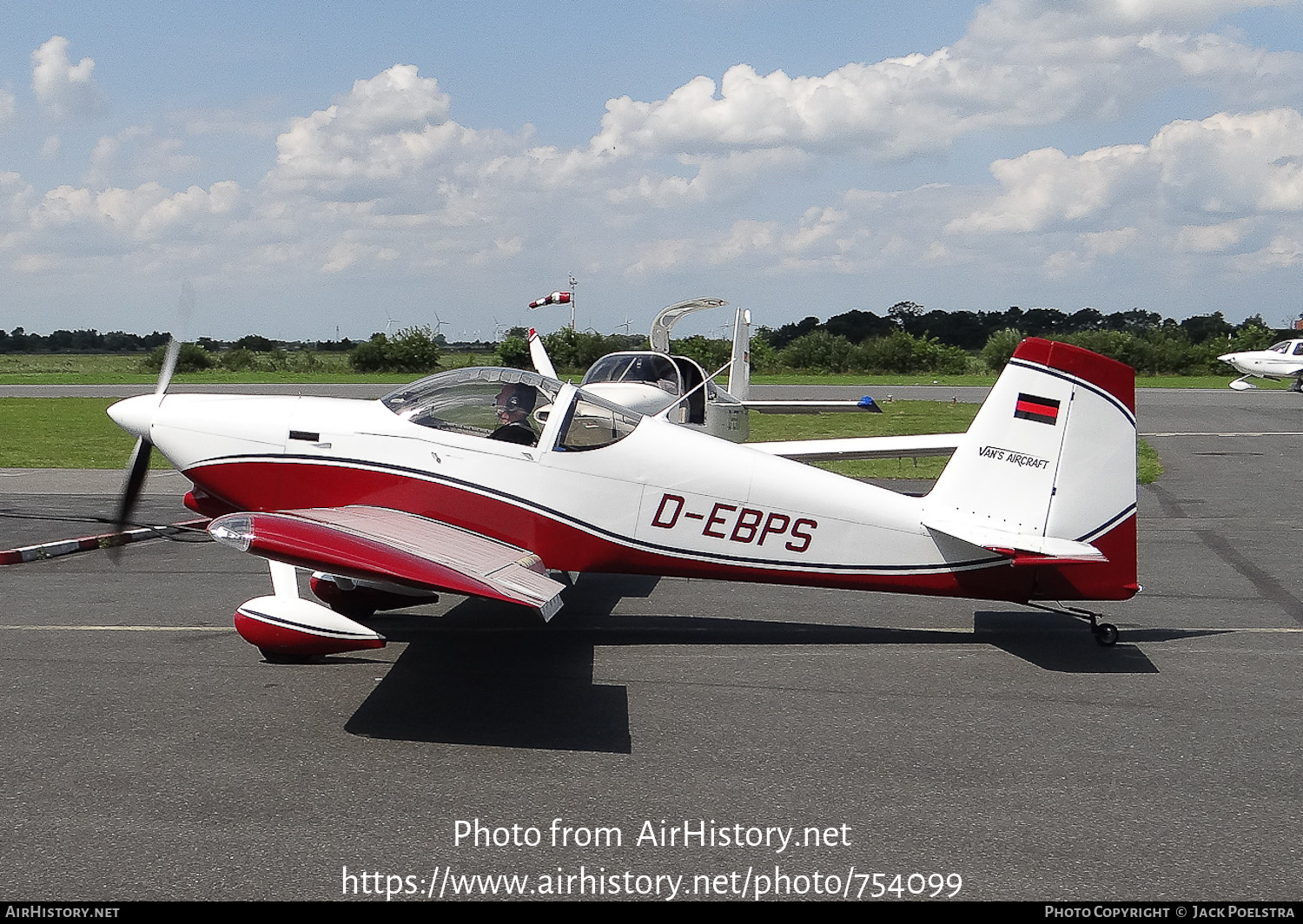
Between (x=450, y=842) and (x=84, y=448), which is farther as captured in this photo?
(x=84, y=448)

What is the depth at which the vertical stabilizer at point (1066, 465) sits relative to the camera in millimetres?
6996

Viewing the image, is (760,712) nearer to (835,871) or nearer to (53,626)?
(835,871)

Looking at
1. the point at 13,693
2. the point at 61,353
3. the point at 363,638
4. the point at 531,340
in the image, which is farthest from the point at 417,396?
the point at 61,353

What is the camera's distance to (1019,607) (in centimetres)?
888

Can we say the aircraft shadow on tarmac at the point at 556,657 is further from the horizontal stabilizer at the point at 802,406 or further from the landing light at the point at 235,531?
the horizontal stabilizer at the point at 802,406

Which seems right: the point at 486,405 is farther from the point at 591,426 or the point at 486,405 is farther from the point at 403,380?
the point at 403,380

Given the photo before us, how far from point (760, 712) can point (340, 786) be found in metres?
2.41

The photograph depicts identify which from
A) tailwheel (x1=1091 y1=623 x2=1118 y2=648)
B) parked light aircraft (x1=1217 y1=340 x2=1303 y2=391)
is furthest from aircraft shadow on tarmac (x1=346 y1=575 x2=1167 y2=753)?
parked light aircraft (x1=1217 y1=340 x2=1303 y2=391)

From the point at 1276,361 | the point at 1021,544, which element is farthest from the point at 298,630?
the point at 1276,361

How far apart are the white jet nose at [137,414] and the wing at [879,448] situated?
15.5 ft

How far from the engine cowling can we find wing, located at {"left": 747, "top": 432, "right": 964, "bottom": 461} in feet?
12.6

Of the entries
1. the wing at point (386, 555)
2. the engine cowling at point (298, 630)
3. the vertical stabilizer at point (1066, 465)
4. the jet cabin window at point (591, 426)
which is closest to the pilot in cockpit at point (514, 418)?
the jet cabin window at point (591, 426)

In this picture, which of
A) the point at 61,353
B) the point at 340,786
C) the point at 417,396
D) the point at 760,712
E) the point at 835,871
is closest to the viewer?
the point at 835,871

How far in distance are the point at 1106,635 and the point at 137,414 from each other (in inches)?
289
